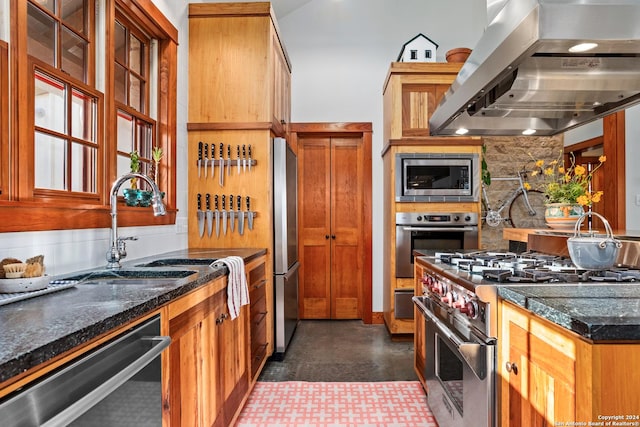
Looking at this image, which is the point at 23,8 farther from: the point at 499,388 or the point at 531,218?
the point at 531,218

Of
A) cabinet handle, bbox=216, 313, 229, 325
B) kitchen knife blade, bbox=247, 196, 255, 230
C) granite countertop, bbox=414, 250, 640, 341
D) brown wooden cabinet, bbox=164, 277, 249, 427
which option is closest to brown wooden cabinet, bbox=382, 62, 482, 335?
kitchen knife blade, bbox=247, 196, 255, 230

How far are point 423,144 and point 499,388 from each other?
8.65 ft

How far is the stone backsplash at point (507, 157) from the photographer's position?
4133 mm

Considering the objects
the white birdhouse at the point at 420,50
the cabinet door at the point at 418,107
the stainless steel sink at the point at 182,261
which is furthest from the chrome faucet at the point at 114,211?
the white birdhouse at the point at 420,50

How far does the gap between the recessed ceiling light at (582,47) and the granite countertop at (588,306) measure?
2.47 feet

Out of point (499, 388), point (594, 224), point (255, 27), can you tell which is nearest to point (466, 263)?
point (499, 388)

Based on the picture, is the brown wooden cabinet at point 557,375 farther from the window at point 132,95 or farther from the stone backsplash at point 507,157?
the stone backsplash at point 507,157

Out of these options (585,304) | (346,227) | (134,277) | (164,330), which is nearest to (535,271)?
(585,304)

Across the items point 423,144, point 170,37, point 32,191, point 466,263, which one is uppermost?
point 170,37

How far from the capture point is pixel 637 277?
1294 mm

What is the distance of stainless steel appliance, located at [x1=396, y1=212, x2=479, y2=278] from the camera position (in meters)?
3.57

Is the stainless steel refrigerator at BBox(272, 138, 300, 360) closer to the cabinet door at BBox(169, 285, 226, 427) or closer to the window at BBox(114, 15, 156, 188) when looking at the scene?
the window at BBox(114, 15, 156, 188)

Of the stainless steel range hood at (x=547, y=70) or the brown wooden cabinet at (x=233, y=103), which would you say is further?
the brown wooden cabinet at (x=233, y=103)

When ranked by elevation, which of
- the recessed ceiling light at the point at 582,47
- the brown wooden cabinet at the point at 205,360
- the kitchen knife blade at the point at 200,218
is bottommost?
the brown wooden cabinet at the point at 205,360
